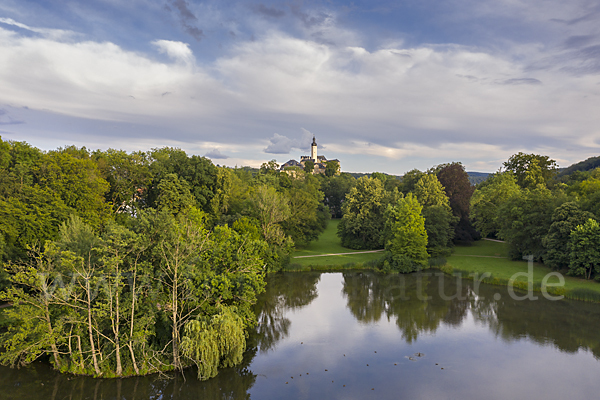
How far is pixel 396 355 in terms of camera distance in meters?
17.8

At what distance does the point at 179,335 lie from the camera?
16.3m

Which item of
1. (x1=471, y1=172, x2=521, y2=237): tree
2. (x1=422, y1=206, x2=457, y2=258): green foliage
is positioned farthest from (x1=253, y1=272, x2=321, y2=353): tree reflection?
(x1=471, y1=172, x2=521, y2=237): tree

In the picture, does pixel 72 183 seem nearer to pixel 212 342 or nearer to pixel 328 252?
pixel 212 342

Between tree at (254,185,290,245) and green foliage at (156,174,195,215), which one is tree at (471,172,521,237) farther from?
green foliage at (156,174,195,215)

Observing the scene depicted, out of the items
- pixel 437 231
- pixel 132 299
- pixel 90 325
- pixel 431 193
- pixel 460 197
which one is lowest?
pixel 90 325

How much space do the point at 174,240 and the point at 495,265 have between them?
2951 centimetres

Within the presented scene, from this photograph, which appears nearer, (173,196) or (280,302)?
(280,302)

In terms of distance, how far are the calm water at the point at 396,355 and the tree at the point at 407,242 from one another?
6587 mm

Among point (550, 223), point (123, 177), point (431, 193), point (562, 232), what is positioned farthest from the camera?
point (431, 193)

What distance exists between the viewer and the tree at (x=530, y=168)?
4772 centimetres

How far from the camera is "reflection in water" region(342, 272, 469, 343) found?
22375 millimetres

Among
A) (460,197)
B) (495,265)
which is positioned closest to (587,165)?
(460,197)

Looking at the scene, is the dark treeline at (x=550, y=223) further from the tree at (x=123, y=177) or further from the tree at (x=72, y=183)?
the tree at (x=123, y=177)

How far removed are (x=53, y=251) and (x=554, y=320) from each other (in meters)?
26.8
